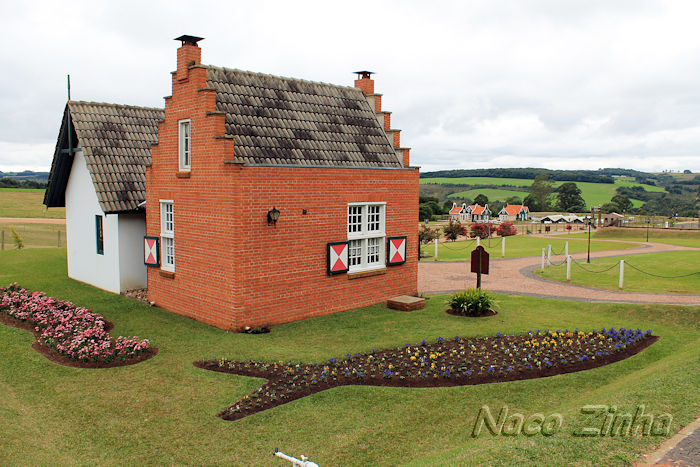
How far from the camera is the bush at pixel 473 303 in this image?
50.0 feet

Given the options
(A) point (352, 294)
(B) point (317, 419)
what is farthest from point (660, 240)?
(B) point (317, 419)

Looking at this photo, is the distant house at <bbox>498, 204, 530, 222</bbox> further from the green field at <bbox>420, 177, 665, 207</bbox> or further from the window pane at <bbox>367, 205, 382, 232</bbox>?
the window pane at <bbox>367, 205, 382, 232</bbox>

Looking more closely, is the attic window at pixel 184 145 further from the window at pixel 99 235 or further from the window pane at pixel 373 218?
the window at pixel 99 235

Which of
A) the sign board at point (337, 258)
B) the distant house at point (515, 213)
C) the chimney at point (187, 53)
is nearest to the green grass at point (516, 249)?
the sign board at point (337, 258)

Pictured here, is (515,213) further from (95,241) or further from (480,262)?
(95,241)

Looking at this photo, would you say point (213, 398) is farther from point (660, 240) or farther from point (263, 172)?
point (660, 240)

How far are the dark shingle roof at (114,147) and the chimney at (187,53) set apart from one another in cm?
578

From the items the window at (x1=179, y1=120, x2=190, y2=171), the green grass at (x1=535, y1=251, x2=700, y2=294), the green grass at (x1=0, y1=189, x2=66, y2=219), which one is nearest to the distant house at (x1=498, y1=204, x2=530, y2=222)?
the green grass at (x1=535, y1=251, x2=700, y2=294)

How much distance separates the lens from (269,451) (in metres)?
7.46

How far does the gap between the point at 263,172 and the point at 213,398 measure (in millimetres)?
6246

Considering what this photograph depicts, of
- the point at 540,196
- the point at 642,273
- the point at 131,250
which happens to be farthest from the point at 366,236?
the point at 540,196

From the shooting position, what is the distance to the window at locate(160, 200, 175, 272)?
15992 mm

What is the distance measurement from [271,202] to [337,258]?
113 inches

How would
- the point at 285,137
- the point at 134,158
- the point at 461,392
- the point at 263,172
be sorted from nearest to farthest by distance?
the point at 461,392 < the point at 263,172 < the point at 285,137 < the point at 134,158
